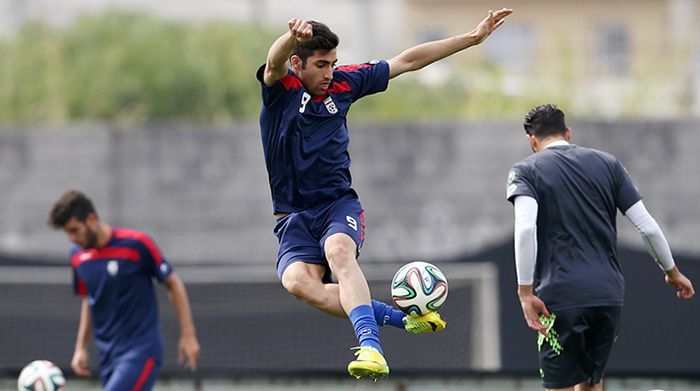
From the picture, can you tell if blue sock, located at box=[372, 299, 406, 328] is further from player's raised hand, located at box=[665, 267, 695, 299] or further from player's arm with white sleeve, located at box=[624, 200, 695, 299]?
player's raised hand, located at box=[665, 267, 695, 299]

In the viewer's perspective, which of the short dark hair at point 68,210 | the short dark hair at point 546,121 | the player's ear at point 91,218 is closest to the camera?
the short dark hair at point 546,121

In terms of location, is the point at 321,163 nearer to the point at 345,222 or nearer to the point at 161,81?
the point at 345,222

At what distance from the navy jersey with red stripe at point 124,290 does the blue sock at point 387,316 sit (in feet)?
9.39

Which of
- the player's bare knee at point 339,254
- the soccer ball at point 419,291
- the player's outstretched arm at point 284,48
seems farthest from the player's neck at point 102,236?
the soccer ball at point 419,291

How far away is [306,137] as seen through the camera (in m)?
8.23

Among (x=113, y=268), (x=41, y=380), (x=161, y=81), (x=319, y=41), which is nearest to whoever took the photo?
(x=319, y=41)

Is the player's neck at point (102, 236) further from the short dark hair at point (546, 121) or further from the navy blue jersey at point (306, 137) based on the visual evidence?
the short dark hair at point (546, 121)

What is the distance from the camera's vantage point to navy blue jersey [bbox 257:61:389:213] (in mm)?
8195

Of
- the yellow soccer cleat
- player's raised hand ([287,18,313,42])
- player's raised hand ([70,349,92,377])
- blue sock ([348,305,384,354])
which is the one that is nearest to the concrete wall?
player's raised hand ([70,349,92,377])

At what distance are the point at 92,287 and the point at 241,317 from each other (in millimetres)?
5079

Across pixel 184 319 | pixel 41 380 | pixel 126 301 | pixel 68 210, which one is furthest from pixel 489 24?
pixel 41 380

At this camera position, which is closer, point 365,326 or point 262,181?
point 365,326

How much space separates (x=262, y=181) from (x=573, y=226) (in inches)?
454

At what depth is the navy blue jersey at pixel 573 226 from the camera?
8.21 m
